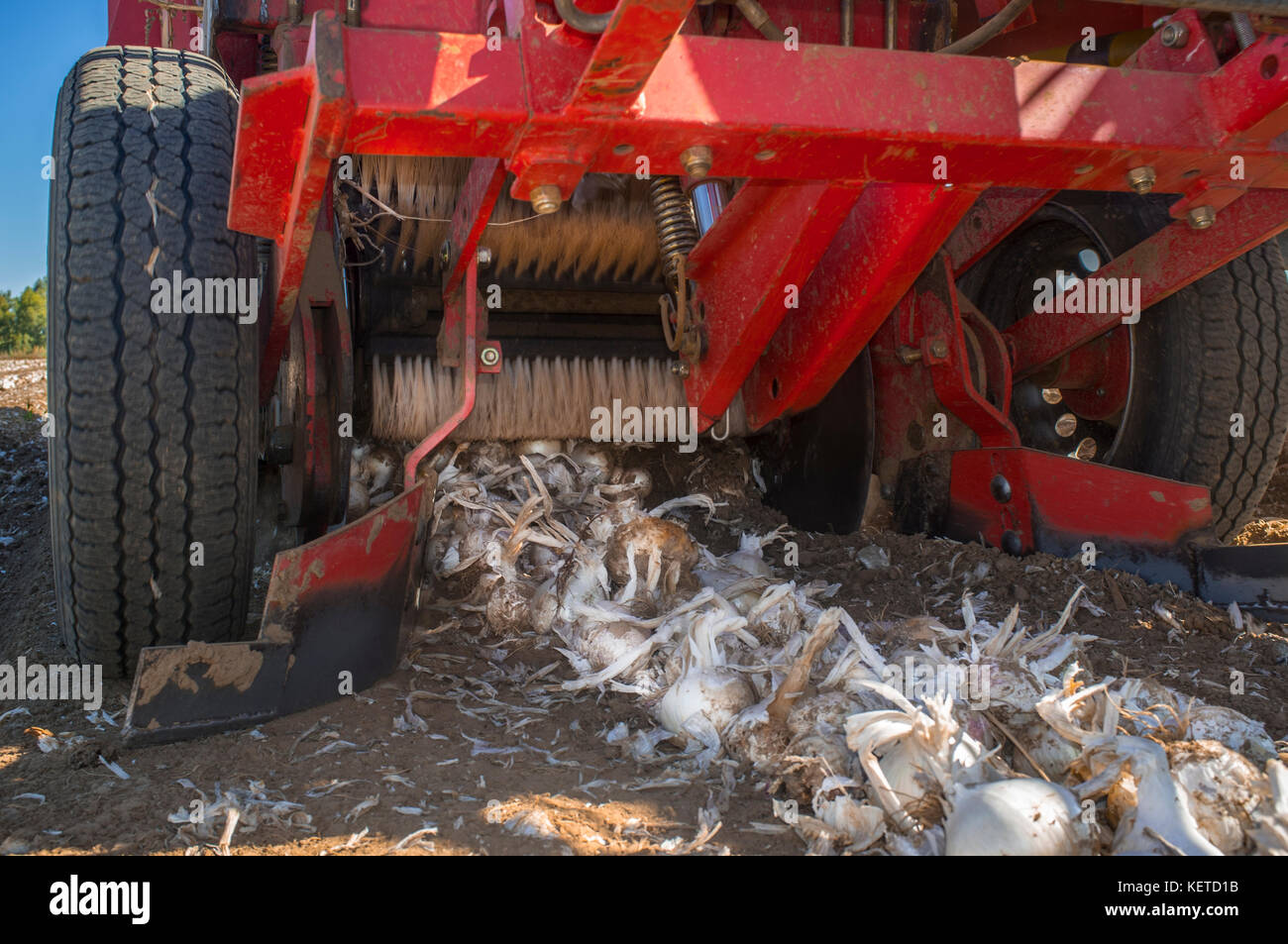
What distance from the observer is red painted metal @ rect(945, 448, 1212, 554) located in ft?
7.68

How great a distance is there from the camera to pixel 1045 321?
2.85 m

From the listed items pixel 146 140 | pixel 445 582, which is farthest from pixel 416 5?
pixel 445 582

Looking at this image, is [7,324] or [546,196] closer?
[546,196]

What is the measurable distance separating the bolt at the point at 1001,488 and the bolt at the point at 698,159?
1386 millimetres

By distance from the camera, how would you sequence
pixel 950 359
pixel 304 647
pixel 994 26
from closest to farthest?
1. pixel 304 647
2. pixel 994 26
3. pixel 950 359

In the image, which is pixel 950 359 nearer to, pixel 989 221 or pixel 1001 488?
pixel 1001 488

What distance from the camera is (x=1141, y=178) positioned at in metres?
1.79

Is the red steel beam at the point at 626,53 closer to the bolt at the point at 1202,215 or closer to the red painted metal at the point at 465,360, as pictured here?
the red painted metal at the point at 465,360


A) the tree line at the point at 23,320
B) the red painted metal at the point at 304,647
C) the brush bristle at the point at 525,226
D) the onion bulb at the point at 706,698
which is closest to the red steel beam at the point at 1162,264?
the brush bristle at the point at 525,226

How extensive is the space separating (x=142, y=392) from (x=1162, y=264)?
7.99 feet

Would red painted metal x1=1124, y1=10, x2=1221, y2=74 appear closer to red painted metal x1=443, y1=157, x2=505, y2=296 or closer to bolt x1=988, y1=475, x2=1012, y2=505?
bolt x1=988, y1=475, x2=1012, y2=505

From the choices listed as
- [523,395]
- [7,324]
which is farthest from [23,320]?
[523,395]

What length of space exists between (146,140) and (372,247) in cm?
96

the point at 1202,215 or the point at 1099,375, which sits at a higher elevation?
the point at 1202,215
